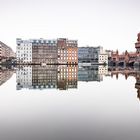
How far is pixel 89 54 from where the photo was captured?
167125mm

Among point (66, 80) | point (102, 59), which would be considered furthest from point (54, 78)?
point (102, 59)

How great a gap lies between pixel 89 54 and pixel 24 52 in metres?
41.3

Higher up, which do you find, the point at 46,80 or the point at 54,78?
the point at 54,78

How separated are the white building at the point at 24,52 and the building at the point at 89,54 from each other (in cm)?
3618

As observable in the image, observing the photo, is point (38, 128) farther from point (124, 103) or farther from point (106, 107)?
point (124, 103)

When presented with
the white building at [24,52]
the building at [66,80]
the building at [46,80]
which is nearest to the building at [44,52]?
the white building at [24,52]

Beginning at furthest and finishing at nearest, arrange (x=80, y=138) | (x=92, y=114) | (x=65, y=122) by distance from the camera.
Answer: (x=92, y=114)
(x=65, y=122)
(x=80, y=138)

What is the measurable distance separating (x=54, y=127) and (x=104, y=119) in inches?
83.2

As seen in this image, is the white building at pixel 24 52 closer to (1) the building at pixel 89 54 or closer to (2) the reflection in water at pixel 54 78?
(1) the building at pixel 89 54

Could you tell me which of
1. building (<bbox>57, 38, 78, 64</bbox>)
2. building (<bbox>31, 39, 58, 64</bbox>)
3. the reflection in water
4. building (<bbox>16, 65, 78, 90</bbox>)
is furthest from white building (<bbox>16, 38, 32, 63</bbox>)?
building (<bbox>16, 65, 78, 90</bbox>)

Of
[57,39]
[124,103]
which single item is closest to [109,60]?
[57,39]

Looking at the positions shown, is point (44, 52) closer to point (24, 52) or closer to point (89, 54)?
point (24, 52)

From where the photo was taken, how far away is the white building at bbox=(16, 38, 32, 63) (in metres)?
138

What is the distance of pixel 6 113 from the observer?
38.8ft
